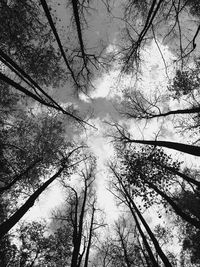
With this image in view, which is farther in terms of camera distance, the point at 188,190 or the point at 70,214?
the point at 188,190

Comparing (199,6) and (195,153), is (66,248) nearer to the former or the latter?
(195,153)

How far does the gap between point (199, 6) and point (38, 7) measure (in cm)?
498

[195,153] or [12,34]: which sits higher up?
[12,34]

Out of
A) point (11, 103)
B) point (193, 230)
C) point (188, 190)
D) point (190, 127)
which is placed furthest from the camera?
point (193, 230)

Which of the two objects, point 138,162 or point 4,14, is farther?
point 138,162

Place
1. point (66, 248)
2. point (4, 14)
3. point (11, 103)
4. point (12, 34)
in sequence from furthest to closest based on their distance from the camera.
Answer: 1. point (66, 248)
2. point (11, 103)
3. point (12, 34)
4. point (4, 14)

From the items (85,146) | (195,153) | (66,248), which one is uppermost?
(85,146)

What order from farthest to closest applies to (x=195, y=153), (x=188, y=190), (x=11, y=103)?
(x=188, y=190)
(x=11, y=103)
(x=195, y=153)

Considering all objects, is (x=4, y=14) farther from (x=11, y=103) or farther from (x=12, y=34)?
(x=11, y=103)

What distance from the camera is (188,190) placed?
15.0m

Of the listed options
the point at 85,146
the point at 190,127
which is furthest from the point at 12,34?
the point at 190,127

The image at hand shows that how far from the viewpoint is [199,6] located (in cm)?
648

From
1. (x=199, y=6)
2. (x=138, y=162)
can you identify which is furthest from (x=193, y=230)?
(x=199, y=6)

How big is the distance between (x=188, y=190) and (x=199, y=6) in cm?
1236
